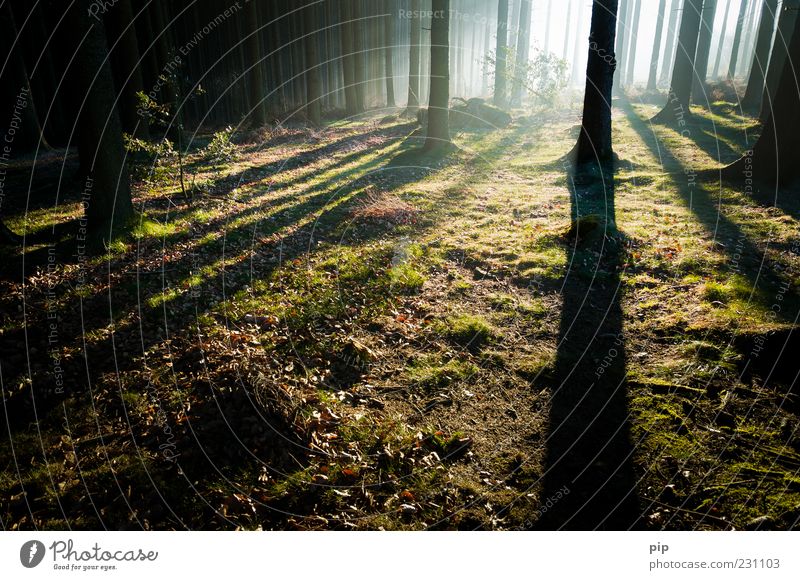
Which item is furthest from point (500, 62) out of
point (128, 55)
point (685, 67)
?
point (128, 55)

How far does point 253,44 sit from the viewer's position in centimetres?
2305

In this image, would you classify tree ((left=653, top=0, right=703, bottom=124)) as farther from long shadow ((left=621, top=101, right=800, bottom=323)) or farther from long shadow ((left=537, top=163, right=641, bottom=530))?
long shadow ((left=537, top=163, right=641, bottom=530))

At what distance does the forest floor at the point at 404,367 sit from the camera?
184 inches

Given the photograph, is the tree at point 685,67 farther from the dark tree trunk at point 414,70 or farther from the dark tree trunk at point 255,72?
the dark tree trunk at point 255,72

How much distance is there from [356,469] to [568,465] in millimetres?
2362

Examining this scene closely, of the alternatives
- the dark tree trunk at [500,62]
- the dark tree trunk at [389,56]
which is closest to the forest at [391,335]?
the dark tree trunk at [389,56]

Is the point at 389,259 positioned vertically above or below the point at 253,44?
below

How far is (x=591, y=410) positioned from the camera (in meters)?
5.89

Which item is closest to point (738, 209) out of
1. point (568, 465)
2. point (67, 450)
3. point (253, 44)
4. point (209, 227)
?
point (568, 465)

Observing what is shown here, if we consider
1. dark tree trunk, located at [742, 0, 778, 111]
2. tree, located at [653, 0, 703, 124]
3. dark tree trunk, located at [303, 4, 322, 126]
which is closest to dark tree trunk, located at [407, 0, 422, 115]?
dark tree trunk, located at [303, 4, 322, 126]

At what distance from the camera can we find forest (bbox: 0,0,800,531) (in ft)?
15.5

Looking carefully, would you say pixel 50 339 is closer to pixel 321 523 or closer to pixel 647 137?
pixel 321 523

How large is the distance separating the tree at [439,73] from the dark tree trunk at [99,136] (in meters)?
13.0

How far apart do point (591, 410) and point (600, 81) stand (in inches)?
468
